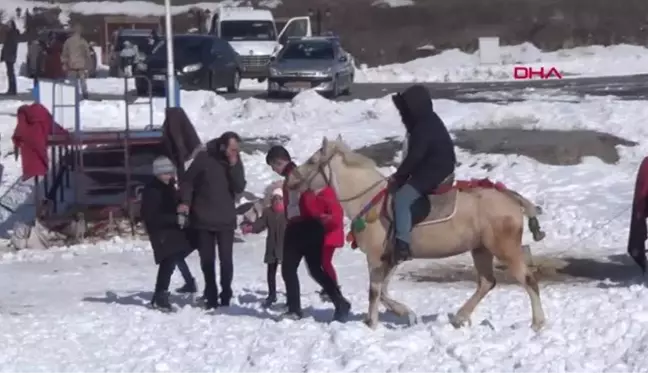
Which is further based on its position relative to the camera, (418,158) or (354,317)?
(354,317)

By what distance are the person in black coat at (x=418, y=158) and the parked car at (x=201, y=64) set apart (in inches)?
923

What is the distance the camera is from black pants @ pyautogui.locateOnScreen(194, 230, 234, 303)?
40.5 feet

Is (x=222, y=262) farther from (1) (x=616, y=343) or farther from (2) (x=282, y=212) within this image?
(1) (x=616, y=343)

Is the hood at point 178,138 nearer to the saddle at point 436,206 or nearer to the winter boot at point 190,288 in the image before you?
the winter boot at point 190,288

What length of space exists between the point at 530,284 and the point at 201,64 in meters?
24.8

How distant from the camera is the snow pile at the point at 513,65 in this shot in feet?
146

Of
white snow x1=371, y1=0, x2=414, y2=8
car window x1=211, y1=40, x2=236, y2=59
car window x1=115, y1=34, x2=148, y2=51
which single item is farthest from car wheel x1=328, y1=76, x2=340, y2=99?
white snow x1=371, y1=0, x2=414, y2=8

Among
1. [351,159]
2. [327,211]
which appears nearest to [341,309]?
[327,211]

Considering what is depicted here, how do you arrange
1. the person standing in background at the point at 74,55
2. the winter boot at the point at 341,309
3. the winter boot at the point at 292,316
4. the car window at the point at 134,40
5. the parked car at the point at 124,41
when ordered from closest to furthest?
the winter boot at the point at 341,309
the winter boot at the point at 292,316
the person standing in background at the point at 74,55
the parked car at the point at 124,41
the car window at the point at 134,40

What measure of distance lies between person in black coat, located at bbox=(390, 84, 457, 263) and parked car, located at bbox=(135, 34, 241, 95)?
2343 centimetres

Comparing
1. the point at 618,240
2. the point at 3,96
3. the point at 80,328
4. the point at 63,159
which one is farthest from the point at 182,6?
the point at 80,328

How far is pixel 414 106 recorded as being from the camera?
1038 cm

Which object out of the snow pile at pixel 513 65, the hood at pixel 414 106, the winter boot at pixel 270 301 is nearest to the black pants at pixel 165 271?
the winter boot at pixel 270 301

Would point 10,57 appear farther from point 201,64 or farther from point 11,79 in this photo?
point 201,64
